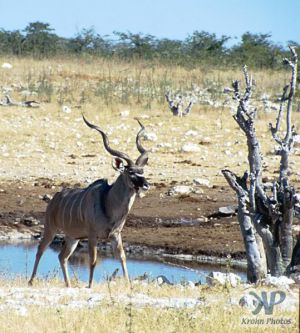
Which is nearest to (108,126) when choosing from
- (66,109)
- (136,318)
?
(66,109)

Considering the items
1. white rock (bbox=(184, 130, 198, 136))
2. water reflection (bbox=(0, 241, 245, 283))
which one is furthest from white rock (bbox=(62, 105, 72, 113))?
water reflection (bbox=(0, 241, 245, 283))

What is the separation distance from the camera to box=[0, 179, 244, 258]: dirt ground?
43.9ft

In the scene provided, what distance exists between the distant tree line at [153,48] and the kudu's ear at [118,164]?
18568mm

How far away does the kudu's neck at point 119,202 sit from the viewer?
9492 mm

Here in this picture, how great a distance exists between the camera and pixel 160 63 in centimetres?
2803

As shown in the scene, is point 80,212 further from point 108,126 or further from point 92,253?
point 108,126

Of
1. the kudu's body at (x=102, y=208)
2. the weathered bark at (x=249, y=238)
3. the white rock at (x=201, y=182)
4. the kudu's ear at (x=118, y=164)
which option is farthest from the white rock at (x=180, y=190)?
the weathered bark at (x=249, y=238)

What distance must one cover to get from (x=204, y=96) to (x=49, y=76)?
3730 millimetres

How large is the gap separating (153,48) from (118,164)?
2533 cm

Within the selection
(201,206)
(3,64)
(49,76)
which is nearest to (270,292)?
(201,206)

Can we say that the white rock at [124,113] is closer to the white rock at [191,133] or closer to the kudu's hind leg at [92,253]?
the white rock at [191,133]

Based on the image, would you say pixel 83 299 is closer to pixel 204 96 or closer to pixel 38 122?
pixel 38 122

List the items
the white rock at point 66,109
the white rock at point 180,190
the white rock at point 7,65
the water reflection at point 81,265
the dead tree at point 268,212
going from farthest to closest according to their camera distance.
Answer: the white rock at point 7,65 < the white rock at point 66,109 < the white rock at point 180,190 < the water reflection at point 81,265 < the dead tree at point 268,212

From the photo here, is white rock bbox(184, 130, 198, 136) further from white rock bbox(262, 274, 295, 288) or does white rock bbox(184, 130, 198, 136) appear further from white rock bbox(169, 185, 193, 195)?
white rock bbox(262, 274, 295, 288)
